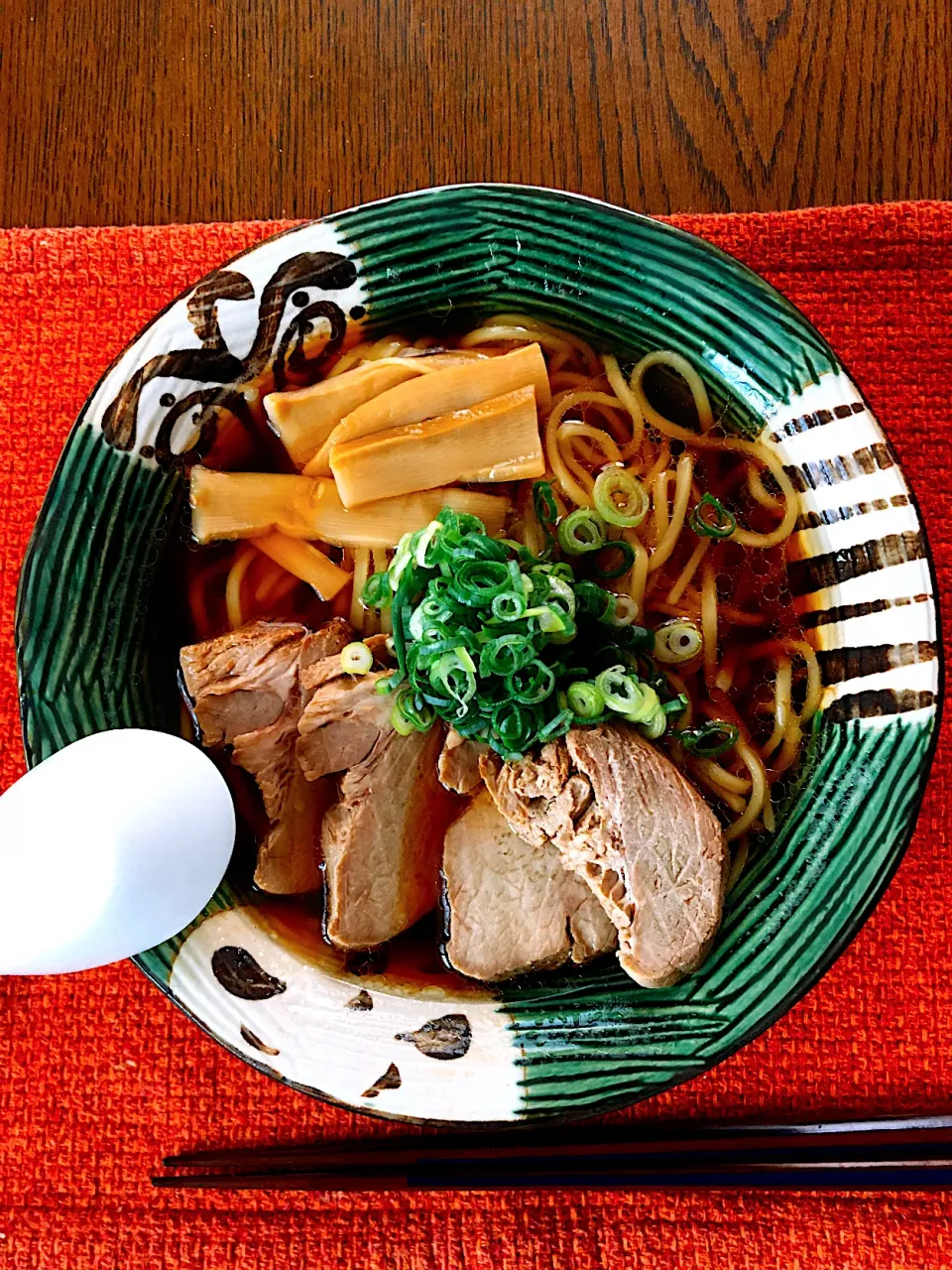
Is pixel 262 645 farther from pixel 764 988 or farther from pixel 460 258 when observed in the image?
pixel 764 988

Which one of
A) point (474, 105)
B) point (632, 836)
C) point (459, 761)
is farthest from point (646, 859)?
point (474, 105)

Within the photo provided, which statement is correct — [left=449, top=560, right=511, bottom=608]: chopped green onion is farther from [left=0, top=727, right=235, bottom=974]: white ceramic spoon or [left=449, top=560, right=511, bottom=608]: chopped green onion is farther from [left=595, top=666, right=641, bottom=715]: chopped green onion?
[left=0, top=727, right=235, bottom=974]: white ceramic spoon

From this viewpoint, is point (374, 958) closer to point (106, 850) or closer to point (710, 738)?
point (106, 850)

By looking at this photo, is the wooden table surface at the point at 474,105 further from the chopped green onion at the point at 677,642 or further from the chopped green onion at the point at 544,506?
the chopped green onion at the point at 677,642

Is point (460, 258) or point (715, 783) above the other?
point (460, 258)

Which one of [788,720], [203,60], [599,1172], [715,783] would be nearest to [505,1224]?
[599,1172]

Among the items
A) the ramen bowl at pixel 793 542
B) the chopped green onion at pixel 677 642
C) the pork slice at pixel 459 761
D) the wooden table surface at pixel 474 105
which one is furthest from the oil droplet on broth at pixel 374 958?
the wooden table surface at pixel 474 105
